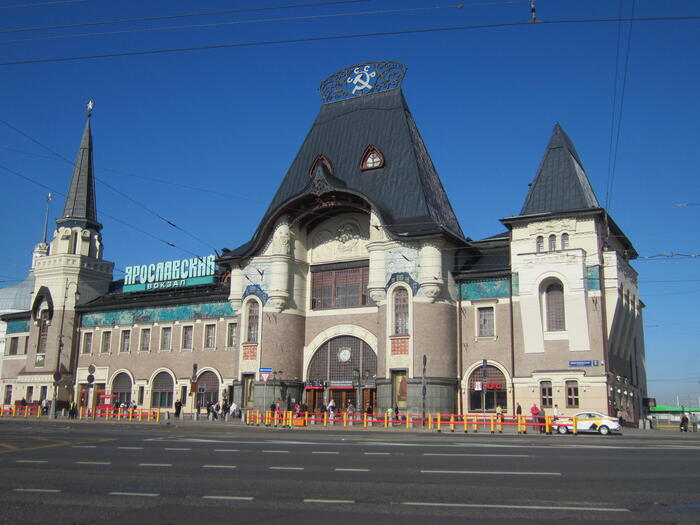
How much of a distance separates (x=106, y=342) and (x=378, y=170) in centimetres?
2682

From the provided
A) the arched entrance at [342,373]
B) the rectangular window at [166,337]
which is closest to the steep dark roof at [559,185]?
the arched entrance at [342,373]

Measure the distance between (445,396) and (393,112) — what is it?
19342 mm

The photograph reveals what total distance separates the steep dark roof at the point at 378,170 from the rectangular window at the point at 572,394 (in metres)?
10.5

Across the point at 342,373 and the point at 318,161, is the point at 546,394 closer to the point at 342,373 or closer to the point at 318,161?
the point at 342,373

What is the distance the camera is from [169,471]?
14.2 metres

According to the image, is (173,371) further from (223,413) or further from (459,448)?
(459,448)

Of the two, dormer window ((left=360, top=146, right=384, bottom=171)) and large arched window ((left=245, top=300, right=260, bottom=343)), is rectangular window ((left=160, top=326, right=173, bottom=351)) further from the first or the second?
dormer window ((left=360, top=146, right=384, bottom=171))

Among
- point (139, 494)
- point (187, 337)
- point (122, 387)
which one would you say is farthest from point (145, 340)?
point (139, 494)

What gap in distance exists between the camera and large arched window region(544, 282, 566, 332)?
127 ft

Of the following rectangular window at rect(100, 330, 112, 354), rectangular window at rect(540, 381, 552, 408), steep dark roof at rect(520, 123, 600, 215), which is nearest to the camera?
rectangular window at rect(540, 381, 552, 408)

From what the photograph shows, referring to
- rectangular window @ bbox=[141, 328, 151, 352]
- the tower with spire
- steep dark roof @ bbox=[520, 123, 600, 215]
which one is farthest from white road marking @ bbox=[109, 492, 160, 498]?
the tower with spire

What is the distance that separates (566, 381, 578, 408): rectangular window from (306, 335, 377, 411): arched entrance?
11.1 m

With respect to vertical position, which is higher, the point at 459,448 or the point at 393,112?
the point at 393,112

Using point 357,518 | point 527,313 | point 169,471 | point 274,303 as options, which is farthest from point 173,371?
point 357,518
